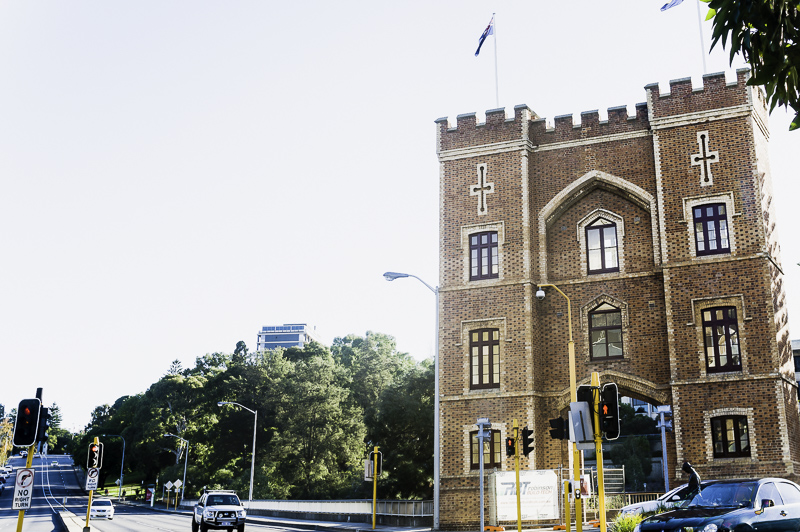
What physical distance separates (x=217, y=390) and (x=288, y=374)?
1603 centimetres

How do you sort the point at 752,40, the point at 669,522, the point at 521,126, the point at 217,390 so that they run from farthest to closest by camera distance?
the point at 217,390 → the point at 521,126 → the point at 669,522 → the point at 752,40

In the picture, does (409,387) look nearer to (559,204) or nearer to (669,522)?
(559,204)

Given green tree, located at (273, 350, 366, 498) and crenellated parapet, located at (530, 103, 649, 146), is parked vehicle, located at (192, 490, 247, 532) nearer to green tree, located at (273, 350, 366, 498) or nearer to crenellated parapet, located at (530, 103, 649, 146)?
crenellated parapet, located at (530, 103, 649, 146)

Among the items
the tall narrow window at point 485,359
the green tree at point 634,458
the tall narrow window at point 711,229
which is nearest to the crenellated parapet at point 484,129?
the tall narrow window at point 711,229

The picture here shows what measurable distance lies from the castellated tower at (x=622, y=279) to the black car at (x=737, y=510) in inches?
592

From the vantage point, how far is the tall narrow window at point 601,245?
3297 cm

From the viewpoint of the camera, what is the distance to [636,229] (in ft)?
107

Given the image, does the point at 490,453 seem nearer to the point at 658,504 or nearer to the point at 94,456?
the point at 658,504

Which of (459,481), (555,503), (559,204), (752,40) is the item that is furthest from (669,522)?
(559,204)

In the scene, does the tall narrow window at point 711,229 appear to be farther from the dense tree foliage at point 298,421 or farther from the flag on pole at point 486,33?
the dense tree foliage at point 298,421

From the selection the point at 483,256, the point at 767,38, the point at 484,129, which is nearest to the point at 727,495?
the point at 767,38

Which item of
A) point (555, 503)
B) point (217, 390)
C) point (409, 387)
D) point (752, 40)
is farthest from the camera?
point (217, 390)

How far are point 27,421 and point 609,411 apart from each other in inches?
463

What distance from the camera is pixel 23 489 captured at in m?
17.5
